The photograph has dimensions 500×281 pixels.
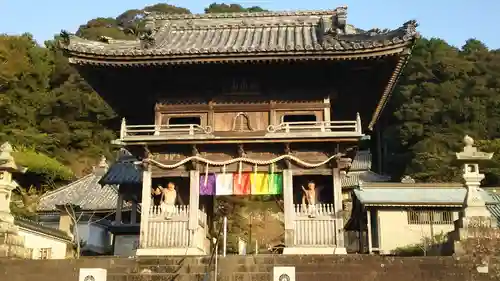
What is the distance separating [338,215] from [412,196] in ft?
41.9

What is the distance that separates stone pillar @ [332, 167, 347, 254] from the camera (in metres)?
16.0

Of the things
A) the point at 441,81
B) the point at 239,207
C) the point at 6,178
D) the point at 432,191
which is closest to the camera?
the point at 6,178

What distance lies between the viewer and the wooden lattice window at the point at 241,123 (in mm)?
17953

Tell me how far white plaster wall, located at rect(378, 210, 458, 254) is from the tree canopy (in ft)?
61.5

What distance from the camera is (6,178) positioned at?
16.2m

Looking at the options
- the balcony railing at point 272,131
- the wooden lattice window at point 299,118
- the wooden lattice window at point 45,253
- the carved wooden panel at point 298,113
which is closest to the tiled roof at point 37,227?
the wooden lattice window at point 45,253

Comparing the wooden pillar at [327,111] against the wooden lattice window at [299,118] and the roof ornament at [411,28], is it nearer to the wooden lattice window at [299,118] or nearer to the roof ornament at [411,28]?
the wooden lattice window at [299,118]

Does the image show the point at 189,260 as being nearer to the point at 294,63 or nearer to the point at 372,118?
the point at 294,63

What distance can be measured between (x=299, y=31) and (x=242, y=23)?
2.37 m

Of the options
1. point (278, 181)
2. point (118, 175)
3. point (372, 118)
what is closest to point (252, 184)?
point (278, 181)

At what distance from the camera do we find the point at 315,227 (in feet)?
53.7

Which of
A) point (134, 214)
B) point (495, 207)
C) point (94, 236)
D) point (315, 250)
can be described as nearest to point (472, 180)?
point (315, 250)

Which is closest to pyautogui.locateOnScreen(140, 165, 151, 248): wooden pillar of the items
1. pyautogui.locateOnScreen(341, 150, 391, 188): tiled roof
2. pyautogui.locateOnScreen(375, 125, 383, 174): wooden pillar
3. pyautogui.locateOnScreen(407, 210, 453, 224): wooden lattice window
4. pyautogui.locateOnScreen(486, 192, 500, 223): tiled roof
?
pyautogui.locateOnScreen(407, 210, 453, 224): wooden lattice window

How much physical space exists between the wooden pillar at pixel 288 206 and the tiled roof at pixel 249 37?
3.90 m
